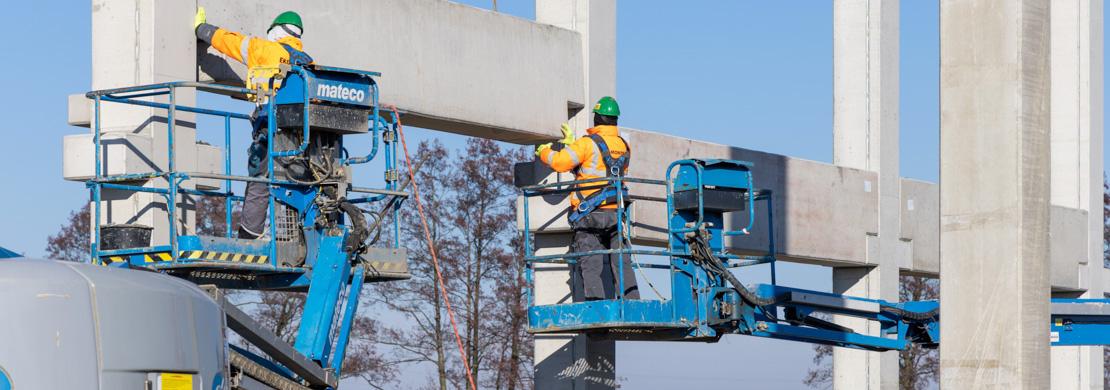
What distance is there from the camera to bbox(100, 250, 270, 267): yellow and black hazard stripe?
34.6 ft

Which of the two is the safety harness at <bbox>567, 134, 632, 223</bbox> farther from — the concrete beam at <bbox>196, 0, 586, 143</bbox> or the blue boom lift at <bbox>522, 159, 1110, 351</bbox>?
the concrete beam at <bbox>196, 0, 586, 143</bbox>

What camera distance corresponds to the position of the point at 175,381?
616 centimetres

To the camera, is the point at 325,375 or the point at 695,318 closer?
the point at 325,375

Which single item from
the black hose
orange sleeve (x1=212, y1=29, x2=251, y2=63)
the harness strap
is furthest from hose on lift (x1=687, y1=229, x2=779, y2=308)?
orange sleeve (x1=212, y1=29, x2=251, y2=63)

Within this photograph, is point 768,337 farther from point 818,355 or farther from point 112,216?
point 818,355

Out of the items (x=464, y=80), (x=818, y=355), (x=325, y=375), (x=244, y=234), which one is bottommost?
(x=818, y=355)

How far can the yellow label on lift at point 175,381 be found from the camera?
609 centimetres

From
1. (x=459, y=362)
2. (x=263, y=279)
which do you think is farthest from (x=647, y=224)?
(x=459, y=362)

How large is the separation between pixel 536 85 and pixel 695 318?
414 centimetres

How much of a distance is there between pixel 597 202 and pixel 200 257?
153 inches

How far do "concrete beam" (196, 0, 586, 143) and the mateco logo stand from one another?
158cm

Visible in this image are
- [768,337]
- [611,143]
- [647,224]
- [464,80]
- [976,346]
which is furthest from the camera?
[647,224]

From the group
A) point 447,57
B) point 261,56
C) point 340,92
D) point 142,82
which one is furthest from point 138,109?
point 447,57

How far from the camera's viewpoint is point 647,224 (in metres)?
16.1
